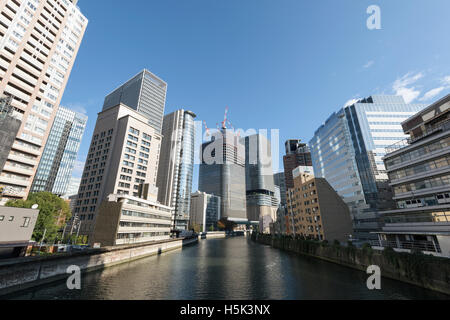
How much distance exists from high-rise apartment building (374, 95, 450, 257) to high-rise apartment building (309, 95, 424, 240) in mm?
25343

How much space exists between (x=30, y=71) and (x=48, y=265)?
7489 cm

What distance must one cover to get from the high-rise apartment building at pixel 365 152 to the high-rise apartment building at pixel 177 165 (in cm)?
11459

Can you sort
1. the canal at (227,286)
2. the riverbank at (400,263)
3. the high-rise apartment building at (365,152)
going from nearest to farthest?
the canal at (227,286)
the riverbank at (400,263)
the high-rise apartment building at (365,152)

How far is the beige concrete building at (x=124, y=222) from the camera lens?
56.6 metres

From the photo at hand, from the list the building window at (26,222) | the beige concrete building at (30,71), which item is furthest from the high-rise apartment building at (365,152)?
the beige concrete building at (30,71)

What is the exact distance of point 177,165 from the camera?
169875 millimetres

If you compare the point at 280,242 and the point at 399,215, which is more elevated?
the point at 399,215

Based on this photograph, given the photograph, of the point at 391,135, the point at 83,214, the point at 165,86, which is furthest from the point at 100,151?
the point at 391,135

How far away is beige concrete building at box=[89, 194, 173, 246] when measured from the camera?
56594 millimetres

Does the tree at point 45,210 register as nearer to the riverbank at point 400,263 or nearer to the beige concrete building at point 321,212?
the riverbank at point 400,263

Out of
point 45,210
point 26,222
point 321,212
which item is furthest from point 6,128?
point 321,212

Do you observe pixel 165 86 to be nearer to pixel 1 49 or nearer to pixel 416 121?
pixel 1 49
